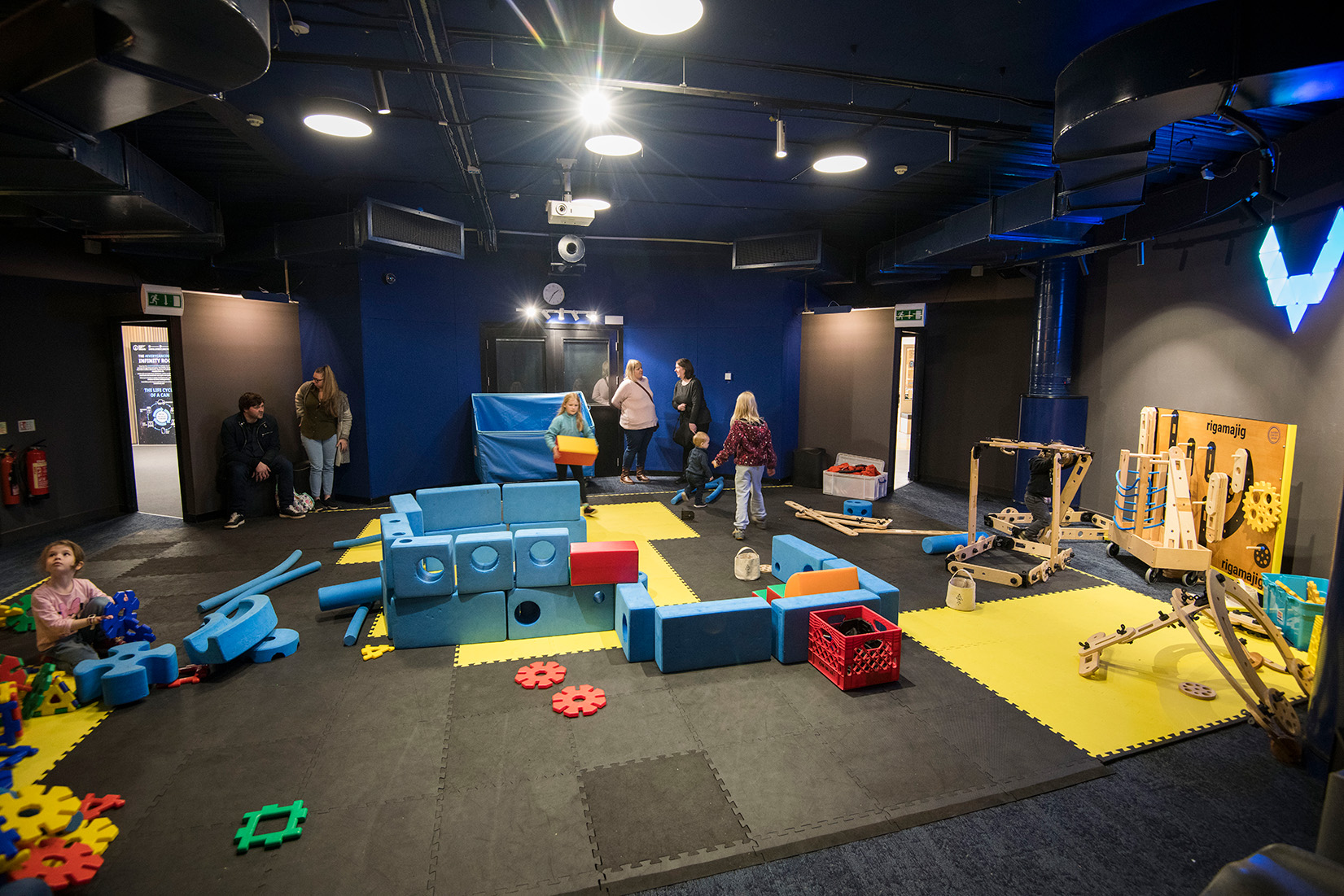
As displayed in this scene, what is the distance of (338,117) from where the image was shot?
487 cm

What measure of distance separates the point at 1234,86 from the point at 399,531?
5985mm

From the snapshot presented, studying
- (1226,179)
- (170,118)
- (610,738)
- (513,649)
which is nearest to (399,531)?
(513,649)

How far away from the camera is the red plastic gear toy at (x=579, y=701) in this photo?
374 cm

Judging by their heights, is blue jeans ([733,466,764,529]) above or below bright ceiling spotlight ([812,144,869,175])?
below

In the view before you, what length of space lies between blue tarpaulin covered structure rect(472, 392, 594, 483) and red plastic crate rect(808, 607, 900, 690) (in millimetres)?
5991

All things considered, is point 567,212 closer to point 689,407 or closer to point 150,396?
point 689,407

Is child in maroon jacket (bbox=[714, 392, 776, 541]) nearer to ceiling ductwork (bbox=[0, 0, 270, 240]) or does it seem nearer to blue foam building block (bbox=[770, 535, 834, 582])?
blue foam building block (bbox=[770, 535, 834, 582])

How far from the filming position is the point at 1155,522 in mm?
6473

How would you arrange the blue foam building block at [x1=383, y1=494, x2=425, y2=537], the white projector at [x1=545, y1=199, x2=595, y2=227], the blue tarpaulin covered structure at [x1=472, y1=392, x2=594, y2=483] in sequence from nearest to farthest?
the blue foam building block at [x1=383, y1=494, x2=425, y2=537]
the white projector at [x1=545, y1=199, x2=595, y2=227]
the blue tarpaulin covered structure at [x1=472, y1=392, x2=594, y2=483]

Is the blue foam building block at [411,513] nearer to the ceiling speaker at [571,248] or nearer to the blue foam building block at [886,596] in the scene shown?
the blue foam building block at [886,596]

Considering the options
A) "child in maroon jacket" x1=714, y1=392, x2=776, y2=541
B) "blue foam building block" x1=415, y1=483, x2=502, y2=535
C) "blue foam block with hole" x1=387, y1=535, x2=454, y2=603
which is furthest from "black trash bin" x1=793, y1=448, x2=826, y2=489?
"blue foam block with hole" x1=387, y1=535, x2=454, y2=603

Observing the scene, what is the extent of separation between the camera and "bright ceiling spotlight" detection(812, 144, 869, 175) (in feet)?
19.2

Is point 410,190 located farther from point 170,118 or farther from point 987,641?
point 987,641

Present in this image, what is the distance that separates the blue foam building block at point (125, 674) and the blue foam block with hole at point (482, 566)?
6.05 feet
